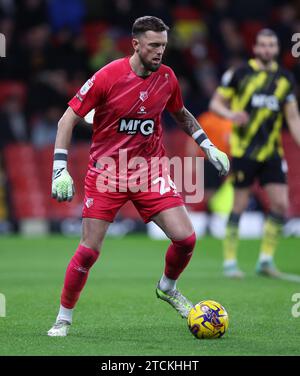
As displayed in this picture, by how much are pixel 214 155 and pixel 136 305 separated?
1.92 metres

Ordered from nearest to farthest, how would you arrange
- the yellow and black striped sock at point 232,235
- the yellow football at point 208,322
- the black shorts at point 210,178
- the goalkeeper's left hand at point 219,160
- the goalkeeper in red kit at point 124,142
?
the yellow football at point 208,322 < the goalkeeper in red kit at point 124,142 < the goalkeeper's left hand at point 219,160 < the yellow and black striped sock at point 232,235 < the black shorts at point 210,178

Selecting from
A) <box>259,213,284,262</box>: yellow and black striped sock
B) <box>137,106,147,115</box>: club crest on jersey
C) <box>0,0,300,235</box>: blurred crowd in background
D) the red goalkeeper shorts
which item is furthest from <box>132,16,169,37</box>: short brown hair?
<box>0,0,300,235</box>: blurred crowd in background

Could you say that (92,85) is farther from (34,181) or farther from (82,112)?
(34,181)

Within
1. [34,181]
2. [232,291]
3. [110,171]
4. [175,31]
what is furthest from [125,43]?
[110,171]

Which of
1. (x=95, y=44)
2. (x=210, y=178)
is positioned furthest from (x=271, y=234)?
(x=95, y=44)

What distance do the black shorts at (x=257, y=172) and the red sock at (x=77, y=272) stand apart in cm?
428

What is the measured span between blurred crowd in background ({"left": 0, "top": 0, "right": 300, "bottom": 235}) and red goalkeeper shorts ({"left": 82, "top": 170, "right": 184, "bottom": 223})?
9780 mm

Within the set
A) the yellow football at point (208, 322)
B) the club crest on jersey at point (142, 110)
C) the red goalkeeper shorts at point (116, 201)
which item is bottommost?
the yellow football at point (208, 322)

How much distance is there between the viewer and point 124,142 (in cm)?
761

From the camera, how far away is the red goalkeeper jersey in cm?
741

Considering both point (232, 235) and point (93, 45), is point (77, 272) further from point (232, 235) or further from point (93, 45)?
point (93, 45)

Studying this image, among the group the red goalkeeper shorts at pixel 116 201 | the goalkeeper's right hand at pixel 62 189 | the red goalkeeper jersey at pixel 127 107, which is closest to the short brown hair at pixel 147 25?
the red goalkeeper jersey at pixel 127 107

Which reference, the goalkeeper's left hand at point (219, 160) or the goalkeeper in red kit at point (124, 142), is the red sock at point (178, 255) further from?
the goalkeeper's left hand at point (219, 160)

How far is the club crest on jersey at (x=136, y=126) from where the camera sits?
757 cm
